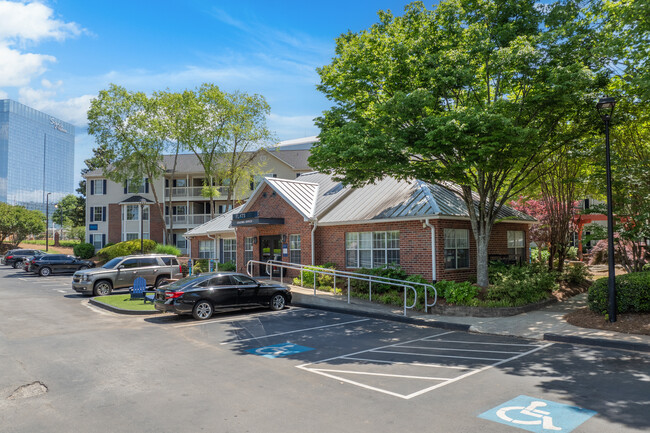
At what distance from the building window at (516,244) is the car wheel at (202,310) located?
45.3 feet

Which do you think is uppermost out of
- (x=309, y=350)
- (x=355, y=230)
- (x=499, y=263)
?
(x=355, y=230)

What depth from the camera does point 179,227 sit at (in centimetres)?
4588

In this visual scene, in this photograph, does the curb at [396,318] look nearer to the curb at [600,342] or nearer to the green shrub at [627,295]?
the curb at [600,342]

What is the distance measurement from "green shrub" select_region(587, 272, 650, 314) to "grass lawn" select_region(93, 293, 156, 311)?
13.7 meters

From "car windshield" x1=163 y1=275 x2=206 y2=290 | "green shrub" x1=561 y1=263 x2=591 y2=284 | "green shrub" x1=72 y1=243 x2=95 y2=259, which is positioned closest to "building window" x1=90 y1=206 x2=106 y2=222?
"green shrub" x1=72 y1=243 x2=95 y2=259

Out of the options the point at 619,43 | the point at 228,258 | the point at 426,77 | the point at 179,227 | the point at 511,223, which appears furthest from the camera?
the point at 179,227

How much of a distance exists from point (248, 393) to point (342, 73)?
36.4 ft

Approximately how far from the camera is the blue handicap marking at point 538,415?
560 centimetres

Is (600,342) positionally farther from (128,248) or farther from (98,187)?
(98,187)

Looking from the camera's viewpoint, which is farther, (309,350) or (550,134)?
(550,134)

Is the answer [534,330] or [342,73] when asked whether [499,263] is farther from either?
[342,73]

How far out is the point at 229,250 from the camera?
28953mm

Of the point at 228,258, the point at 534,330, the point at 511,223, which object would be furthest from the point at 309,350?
the point at 228,258

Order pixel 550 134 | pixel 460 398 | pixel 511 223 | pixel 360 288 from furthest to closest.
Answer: pixel 511 223 < pixel 360 288 < pixel 550 134 < pixel 460 398
